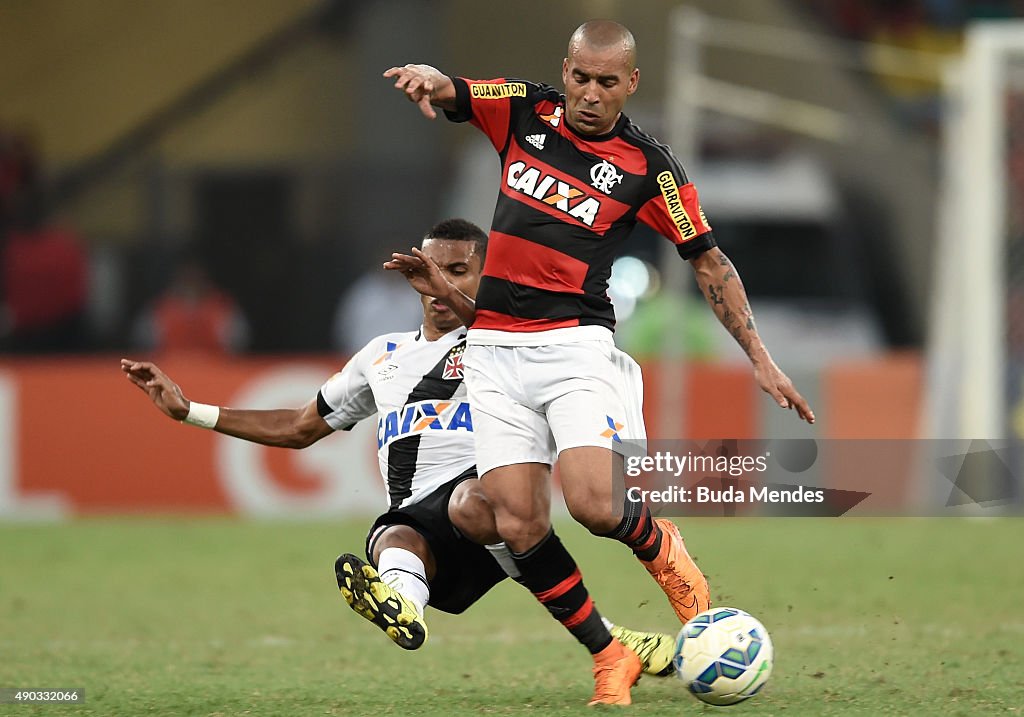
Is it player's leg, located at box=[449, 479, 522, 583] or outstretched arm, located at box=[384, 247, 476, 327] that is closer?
outstretched arm, located at box=[384, 247, 476, 327]

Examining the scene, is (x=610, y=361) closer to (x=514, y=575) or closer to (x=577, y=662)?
(x=514, y=575)

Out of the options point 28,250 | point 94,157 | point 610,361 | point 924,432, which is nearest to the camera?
point 610,361

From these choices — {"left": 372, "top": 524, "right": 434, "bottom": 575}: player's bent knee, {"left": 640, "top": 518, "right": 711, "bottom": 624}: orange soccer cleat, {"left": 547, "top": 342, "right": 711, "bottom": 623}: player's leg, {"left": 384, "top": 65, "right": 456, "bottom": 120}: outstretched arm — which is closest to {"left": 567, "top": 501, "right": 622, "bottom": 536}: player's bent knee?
{"left": 547, "top": 342, "right": 711, "bottom": 623}: player's leg

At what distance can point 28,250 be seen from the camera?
1540cm

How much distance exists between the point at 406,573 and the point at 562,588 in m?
Answer: 0.59

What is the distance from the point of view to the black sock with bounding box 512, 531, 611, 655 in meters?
5.74

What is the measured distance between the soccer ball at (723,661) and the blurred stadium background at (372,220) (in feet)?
6.25

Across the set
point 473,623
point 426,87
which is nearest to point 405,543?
point 426,87

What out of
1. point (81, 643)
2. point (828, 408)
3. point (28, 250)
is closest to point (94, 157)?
point (28, 250)

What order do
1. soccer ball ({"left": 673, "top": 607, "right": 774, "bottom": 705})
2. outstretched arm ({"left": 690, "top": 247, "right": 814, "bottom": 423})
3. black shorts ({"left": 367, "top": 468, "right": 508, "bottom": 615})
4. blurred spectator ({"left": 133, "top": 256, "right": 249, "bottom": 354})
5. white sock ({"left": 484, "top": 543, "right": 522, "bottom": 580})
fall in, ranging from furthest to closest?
blurred spectator ({"left": 133, "top": 256, "right": 249, "bottom": 354}), black shorts ({"left": 367, "top": 468, "right": 508, "bottom": 615}), white sock ({"left": 484, "top": 543, "right": 522, "bottom": 580}), outstretched arm ({"left": 690, "top": 247, "right": 814, "bottom": 423}), soccer ball ({"left": 673, "top": 607, "right": 774, "bottom": 705})

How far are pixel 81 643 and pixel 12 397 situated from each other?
18.6 feet

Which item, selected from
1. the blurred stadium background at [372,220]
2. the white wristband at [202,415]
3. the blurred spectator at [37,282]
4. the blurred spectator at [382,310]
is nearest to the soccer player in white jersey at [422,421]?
the white wristband at [202,415]

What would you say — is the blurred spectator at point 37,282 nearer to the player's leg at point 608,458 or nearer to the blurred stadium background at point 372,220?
the blurred stadium background at point 372,220

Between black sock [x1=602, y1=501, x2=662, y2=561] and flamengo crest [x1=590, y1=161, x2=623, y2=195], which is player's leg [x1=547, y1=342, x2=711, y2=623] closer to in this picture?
black sock [x1=602, y1=501, x2=662, y2=561]
